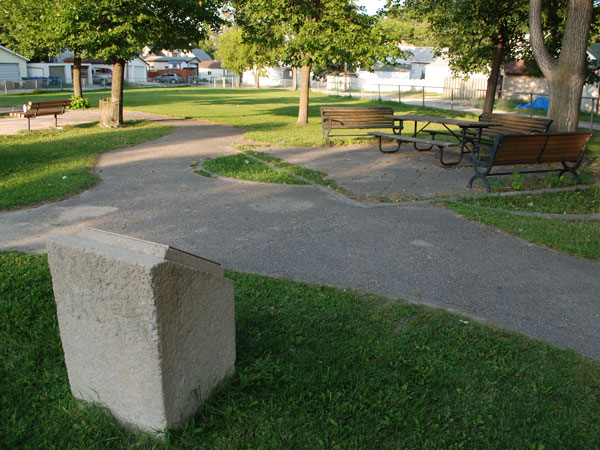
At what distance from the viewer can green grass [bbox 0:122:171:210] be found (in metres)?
8.55

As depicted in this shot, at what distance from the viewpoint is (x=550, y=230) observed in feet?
21.9

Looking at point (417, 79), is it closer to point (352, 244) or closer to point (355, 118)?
point (355, 118)

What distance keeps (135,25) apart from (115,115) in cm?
356

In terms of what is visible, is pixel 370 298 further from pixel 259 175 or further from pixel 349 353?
pixel 259 175

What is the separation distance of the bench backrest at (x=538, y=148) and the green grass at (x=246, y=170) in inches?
126

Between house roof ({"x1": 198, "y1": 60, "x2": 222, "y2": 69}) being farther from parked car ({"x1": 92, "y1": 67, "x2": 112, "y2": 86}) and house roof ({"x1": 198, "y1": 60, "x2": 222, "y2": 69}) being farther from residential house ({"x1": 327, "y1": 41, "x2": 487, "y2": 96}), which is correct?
residential house ({"x1": 327, "y1": 41, "x2": 487, "y2": 96})

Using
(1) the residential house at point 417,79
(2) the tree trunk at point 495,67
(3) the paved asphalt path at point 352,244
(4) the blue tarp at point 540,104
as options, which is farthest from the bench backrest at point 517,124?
(1) the residential house at point 417,79

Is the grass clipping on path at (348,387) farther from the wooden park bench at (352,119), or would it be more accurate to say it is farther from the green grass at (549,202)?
the wooden park bench at (352,119)

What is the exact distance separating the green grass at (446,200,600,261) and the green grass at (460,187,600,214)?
18.3 inches

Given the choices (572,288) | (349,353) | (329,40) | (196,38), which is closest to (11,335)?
(349,353)

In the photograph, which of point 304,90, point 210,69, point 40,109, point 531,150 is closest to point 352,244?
point 531,150

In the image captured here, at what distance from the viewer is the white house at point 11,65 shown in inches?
2018

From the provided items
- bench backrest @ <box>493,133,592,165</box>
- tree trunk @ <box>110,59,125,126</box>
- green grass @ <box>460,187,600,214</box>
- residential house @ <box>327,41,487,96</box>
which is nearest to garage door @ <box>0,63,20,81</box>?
residential house @ <box>327,41,487,96</box>

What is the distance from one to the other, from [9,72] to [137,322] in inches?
2283
